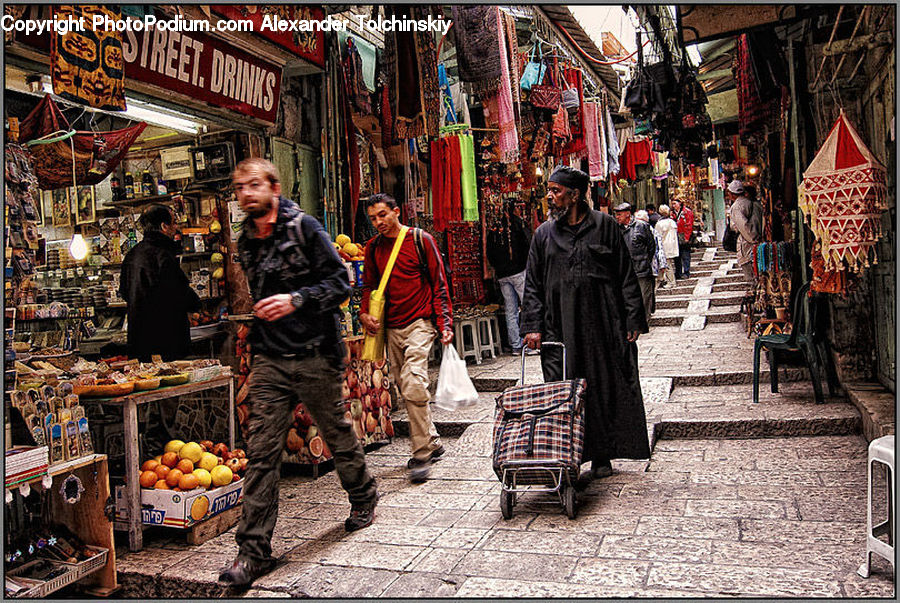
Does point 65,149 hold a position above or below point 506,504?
above

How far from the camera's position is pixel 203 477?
448 centimetres

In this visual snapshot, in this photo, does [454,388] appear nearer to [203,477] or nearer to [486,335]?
[203,477]

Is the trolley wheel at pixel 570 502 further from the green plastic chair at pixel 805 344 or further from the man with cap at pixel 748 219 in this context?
the man with cap at pixel 748 219

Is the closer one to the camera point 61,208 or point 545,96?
point 61,208

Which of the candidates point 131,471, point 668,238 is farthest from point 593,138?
point 131,471

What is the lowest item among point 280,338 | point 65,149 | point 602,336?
point 602,336

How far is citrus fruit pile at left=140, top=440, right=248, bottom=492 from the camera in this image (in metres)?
4.44

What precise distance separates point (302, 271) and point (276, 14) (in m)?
3.31

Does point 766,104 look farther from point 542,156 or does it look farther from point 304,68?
point 304,68

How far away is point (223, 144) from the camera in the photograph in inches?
267

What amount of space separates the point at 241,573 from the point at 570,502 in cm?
→ 196

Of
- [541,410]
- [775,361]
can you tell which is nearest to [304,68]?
[541,410]

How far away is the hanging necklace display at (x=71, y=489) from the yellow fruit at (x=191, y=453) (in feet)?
2.54

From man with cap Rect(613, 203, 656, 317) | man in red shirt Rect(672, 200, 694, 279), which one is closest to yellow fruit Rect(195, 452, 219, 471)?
man with cap Rect(613, 203, 656, 317)
